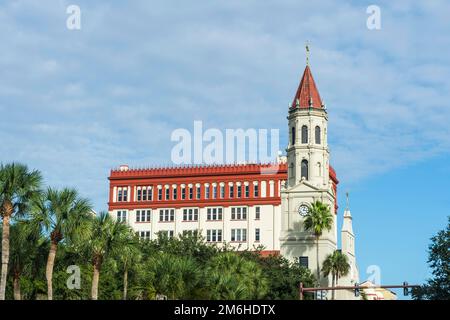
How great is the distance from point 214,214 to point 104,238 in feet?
252

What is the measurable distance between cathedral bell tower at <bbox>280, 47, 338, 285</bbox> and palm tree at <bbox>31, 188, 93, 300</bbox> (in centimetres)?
6536

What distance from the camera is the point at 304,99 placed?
401 feet

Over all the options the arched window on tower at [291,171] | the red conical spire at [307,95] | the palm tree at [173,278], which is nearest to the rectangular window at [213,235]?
the arched window on tower at [291,171]

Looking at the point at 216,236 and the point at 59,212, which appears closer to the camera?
the point at 59,212

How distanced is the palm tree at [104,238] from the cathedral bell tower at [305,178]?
60569 millimetres

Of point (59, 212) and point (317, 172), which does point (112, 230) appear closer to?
point (59, 212)

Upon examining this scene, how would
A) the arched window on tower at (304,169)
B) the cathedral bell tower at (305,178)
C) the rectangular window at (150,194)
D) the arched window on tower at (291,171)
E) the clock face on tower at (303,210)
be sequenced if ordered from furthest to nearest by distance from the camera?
the rectangular window at (150,194) < the arched window on tower at (291,171) < the arched window on tower at (304,169) < the clock face on tower at (303,210) < the cathedral bell tower at (305,178)

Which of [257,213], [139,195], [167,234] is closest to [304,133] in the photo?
[257,213]

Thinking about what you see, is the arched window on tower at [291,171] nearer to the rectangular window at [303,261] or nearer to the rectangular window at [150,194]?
the rectangular window at [303,261]

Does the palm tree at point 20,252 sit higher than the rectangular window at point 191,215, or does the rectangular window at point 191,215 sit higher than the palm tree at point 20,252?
the rectangular window at point 191,215

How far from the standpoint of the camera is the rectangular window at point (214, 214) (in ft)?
438

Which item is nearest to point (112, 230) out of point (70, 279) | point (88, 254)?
point (88, 254)

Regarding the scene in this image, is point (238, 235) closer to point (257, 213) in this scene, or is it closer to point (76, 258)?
point (257, 213)
